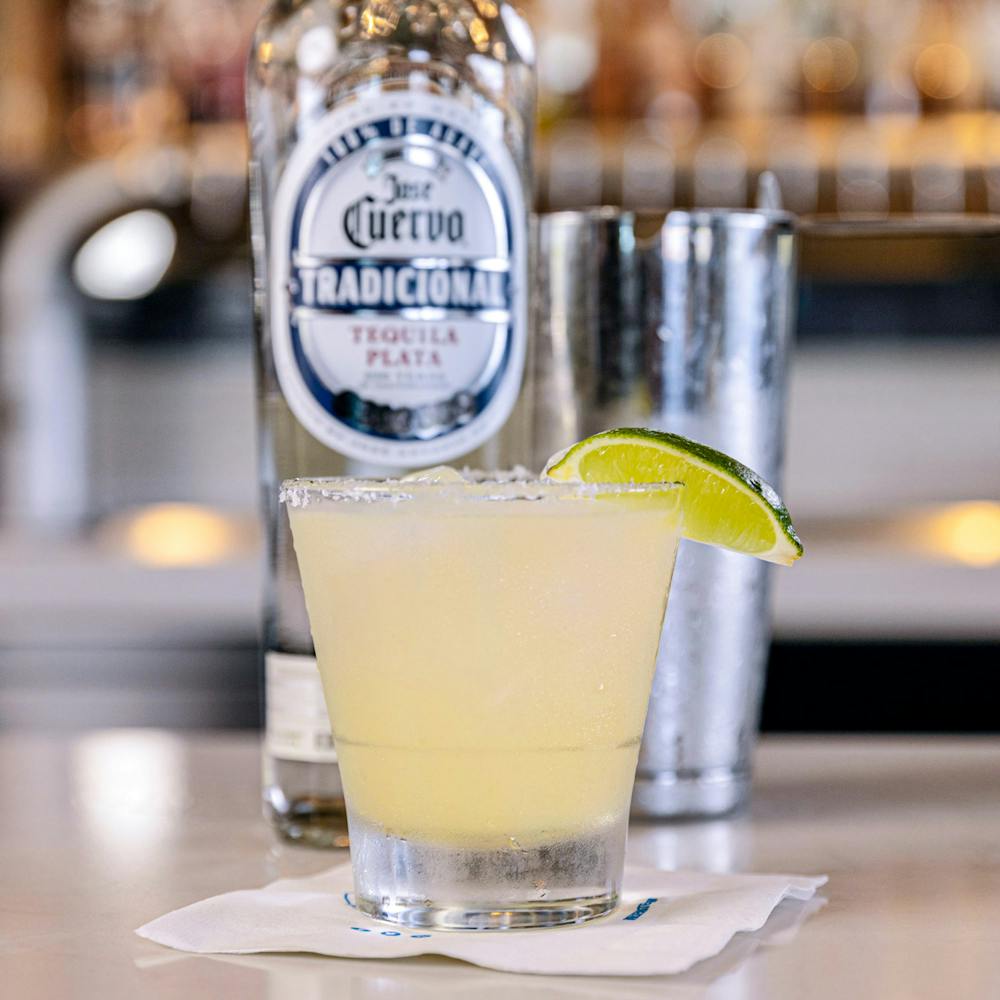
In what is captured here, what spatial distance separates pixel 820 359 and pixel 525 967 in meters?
2.04

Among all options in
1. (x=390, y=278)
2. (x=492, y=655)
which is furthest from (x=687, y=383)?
(x=492, y=655)

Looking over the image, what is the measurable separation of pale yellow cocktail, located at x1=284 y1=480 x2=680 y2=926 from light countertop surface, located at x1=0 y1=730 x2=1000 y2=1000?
53mm

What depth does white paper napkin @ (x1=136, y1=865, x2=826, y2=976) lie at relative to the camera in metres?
0.51

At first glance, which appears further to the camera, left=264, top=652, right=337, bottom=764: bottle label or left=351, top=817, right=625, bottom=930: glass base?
left=264, top=652, right=337, bottom=764: bottle label

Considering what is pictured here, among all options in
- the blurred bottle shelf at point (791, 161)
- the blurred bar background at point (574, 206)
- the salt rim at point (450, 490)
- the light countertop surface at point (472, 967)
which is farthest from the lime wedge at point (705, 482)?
the blurred bottle shelf at point (791, 161)

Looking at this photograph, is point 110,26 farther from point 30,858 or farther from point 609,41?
point 30,858

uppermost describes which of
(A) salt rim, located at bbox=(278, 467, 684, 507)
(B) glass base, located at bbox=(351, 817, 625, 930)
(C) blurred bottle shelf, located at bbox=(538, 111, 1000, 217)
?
(C) blurred bottle shelf, located at bbox=(538, 111, 1000, 217)

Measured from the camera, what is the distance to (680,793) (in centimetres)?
75

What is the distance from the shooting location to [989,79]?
108 inches

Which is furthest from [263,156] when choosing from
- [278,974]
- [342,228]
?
[278,974]

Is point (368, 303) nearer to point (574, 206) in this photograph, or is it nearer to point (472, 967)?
point (472, 967)

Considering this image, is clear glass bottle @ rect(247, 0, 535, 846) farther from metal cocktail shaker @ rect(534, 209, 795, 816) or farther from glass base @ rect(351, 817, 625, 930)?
glass base @ rect(351, 817, 625, 930)

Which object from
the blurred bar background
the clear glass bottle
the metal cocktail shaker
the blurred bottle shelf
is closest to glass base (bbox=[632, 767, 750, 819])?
the metal cocktail shaker

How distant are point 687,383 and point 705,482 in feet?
0.54
